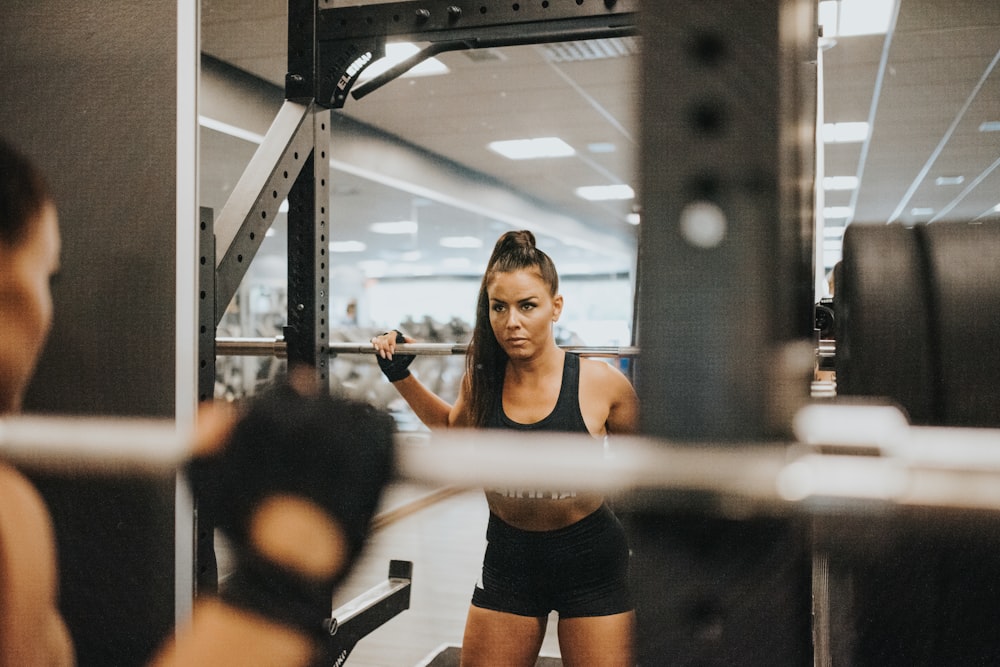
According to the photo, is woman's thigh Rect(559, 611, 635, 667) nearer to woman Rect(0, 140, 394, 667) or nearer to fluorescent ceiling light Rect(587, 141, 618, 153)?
woman Rect(0, 140, 394, 667)

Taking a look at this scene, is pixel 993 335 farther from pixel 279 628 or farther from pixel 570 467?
pixel 279 628

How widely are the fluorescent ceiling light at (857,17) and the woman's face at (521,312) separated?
205 centimetres

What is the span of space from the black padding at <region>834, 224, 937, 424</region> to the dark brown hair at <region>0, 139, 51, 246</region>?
1.25 ft

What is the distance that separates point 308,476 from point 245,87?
12.0 feet

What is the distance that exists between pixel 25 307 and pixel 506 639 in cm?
97

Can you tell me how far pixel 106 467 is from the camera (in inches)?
7.4

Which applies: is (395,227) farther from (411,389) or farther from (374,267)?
(411,389)

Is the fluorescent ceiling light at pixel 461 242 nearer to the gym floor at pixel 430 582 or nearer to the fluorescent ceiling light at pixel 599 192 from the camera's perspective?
the fluorescent ceiling light at pixel 599 192

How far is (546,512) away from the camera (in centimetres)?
116

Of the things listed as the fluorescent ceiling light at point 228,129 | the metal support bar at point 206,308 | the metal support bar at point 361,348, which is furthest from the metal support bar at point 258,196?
the fluorescent ceiling light at point 228,129

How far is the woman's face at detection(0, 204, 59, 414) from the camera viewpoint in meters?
0.38

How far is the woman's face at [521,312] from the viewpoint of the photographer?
1268 millimetres

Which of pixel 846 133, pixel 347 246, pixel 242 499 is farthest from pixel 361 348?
pixel 347 246

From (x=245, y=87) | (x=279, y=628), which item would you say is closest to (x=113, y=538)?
(x=279, y=628)
